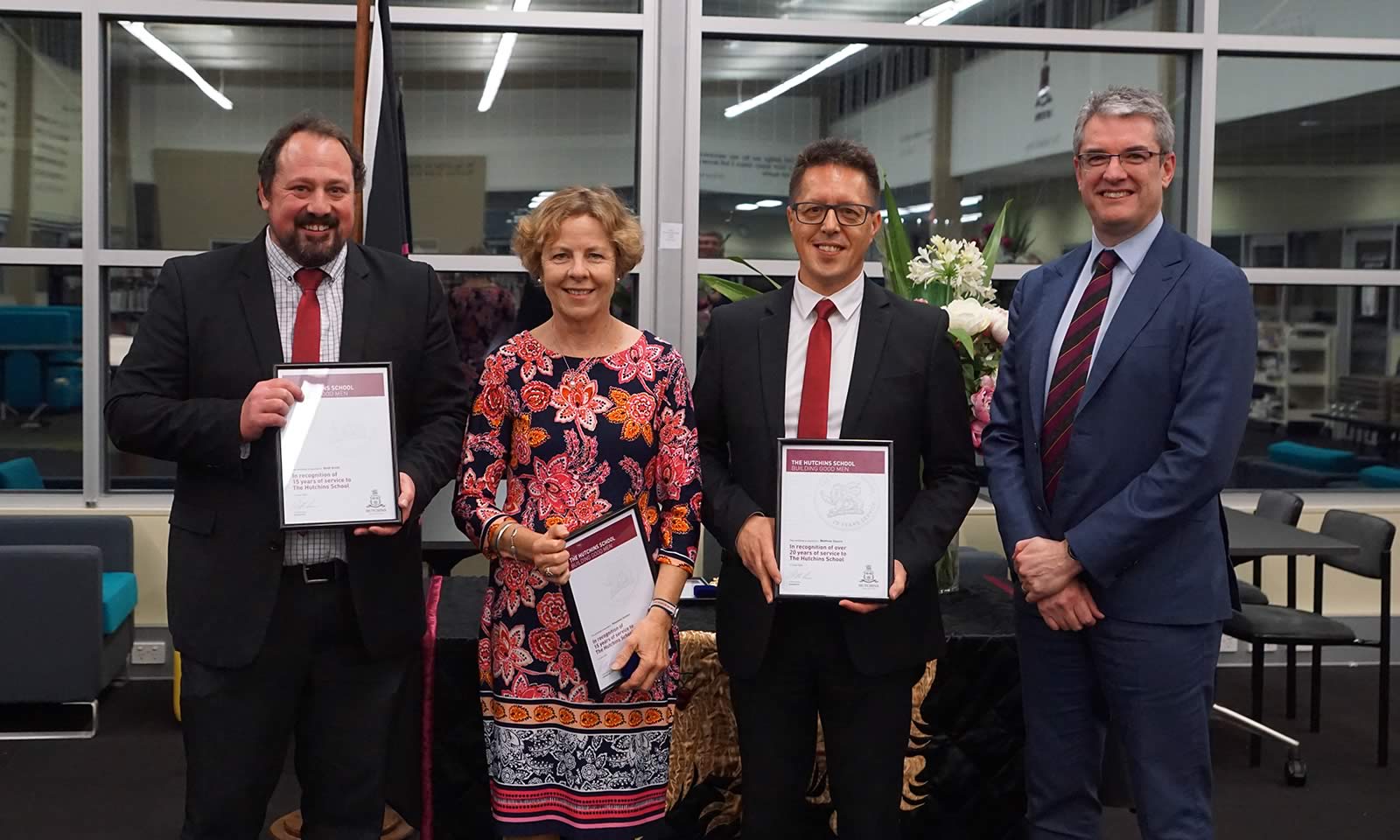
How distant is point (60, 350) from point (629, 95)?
2636 millimetres

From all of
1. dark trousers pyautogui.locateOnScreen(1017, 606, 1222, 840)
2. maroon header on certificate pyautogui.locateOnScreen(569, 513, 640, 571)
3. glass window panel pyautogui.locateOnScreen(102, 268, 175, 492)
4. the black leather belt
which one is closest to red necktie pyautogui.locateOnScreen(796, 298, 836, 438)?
maroon header on certificate pyautogui.locateOnScreen(569, 513, 640, 571)

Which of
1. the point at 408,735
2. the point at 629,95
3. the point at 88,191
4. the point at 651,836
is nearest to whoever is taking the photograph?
the point at 651,836

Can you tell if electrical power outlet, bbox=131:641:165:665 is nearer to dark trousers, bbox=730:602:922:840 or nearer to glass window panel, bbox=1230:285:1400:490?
→ dark trousers, bbox=730:602:922:840

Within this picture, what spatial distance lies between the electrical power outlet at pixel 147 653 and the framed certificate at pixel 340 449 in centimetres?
336

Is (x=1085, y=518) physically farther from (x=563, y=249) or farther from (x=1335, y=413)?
(x=1335, y=413)

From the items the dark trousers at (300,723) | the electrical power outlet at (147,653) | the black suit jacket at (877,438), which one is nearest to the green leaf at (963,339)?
the black suit jacket at (877,438)

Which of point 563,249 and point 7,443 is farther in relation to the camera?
point 7,443

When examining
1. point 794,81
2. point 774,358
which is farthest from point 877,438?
point 794,81

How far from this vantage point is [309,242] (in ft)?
7.04

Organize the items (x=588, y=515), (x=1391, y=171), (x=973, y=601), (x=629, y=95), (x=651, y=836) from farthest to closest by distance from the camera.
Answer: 1. (x=1391, y=171)
2. (x=629, y=95)
3. (x=973, y=601)
4. (x=651, y=836)
5. (x=588, y=515)

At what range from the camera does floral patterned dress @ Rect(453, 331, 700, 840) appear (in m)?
2.15

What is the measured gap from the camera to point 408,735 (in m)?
2.47

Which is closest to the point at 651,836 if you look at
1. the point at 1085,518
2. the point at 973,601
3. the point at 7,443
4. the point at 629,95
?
the point at 1085,518

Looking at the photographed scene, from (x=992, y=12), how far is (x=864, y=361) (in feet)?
12.4
